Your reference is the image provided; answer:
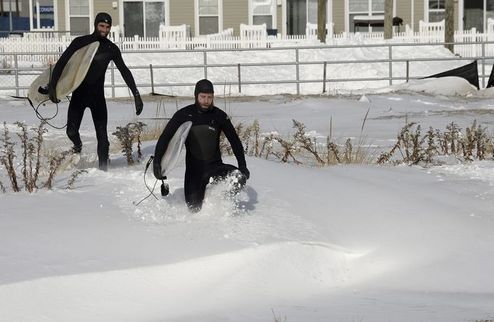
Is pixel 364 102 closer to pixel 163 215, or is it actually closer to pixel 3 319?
pixel 163 215

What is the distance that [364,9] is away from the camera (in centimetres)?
4053

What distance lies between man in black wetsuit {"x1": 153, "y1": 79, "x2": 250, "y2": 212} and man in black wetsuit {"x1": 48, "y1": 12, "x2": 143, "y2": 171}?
7.17 feet

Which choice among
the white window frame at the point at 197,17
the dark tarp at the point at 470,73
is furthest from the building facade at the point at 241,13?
the dark tarp at the point at 470,73

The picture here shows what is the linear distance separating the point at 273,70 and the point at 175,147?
21.5 meters

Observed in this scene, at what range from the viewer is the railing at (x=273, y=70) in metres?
26.4

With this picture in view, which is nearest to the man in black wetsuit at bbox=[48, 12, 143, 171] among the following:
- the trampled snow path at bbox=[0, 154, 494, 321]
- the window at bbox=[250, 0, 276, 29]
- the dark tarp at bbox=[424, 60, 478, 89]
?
the trampled snow path at bbox=[0, 154, 494, 321]

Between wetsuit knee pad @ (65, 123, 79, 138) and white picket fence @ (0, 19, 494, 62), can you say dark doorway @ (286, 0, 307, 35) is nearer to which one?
white picket fence @ (0, 19, 494, 62)

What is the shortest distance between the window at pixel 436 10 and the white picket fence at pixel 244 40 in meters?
1.59

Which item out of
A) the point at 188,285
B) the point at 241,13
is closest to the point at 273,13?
the point at 241,13

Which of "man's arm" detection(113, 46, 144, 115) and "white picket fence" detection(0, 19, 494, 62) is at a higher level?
"white picket fence" detection(0, 19, 494, 62)

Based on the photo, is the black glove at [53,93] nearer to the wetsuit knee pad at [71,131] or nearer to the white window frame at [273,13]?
the wetsuit knee pad at [71,131]

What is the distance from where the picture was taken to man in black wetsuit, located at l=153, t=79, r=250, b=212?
9.20 metres

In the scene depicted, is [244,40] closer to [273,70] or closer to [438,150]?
[273,70]

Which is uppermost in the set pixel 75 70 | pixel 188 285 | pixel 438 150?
pixel 75 70
